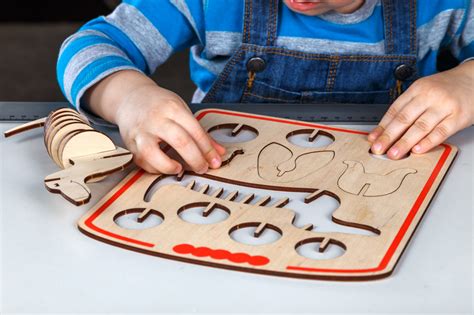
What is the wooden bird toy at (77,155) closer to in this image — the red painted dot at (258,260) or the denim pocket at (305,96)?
the red painted dot at (258,260)

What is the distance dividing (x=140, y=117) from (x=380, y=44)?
37 cm

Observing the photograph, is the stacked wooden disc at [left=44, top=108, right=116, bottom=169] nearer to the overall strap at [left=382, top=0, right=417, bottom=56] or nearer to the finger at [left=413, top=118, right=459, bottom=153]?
the finger at [left=413, top=118, right=459, bottom=153]

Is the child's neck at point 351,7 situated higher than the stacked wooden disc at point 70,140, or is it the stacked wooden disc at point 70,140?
the child's neck at point 351,7

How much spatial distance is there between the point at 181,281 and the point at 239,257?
49 millimetres

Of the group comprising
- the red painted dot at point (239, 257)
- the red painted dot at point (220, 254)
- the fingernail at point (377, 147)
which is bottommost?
the red painted dot at point (220, 254)

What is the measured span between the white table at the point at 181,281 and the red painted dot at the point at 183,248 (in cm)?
1

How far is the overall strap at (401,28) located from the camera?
980 mm

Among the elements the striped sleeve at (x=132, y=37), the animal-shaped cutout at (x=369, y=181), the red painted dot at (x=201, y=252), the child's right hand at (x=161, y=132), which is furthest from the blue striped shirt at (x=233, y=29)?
the red painted dot at (x=201, y=252)

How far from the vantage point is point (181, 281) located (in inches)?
22.0

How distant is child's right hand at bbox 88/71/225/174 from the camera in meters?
0.71

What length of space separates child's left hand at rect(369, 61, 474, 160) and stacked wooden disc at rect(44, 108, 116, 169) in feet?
0.82

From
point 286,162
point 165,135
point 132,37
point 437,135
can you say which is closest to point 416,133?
point 437,135

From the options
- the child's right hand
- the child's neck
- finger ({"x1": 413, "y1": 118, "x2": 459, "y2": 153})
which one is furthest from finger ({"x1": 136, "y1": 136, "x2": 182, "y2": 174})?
the child's neck

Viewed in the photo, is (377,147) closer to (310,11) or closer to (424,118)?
(424,118)
